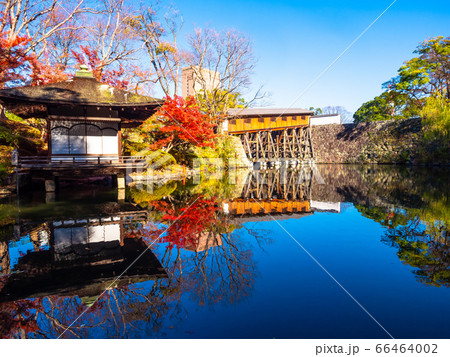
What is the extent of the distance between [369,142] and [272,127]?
14865 mm

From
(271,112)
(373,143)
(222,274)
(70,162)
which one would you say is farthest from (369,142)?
(222,274)

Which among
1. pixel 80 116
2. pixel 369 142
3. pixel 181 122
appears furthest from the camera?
pixel 369 142

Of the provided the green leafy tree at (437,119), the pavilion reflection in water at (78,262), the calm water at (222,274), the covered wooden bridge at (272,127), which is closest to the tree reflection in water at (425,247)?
the calm water at (222,274)

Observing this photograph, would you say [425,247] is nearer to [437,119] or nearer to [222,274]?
[222,274]

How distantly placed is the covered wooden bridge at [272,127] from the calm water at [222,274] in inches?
902

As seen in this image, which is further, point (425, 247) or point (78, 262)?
point (425, 247)

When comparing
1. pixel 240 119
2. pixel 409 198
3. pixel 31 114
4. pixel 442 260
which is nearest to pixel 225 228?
pixel 442 260

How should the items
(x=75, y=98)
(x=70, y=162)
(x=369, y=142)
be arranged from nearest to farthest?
(x=75, y=98) → (x=70, y=162) → (x=369, y=142)

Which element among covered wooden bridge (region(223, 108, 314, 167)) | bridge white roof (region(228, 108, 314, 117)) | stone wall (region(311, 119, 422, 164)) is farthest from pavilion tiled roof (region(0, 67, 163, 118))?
stone wall (region(311, 119, 422, 164))

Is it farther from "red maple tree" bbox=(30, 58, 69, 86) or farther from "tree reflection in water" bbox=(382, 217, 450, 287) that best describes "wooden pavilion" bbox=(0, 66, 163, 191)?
"tree reflection in water" bbox=(382, 217, 450, 287)

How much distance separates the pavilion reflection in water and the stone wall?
34.4m

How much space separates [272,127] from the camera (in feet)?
102
